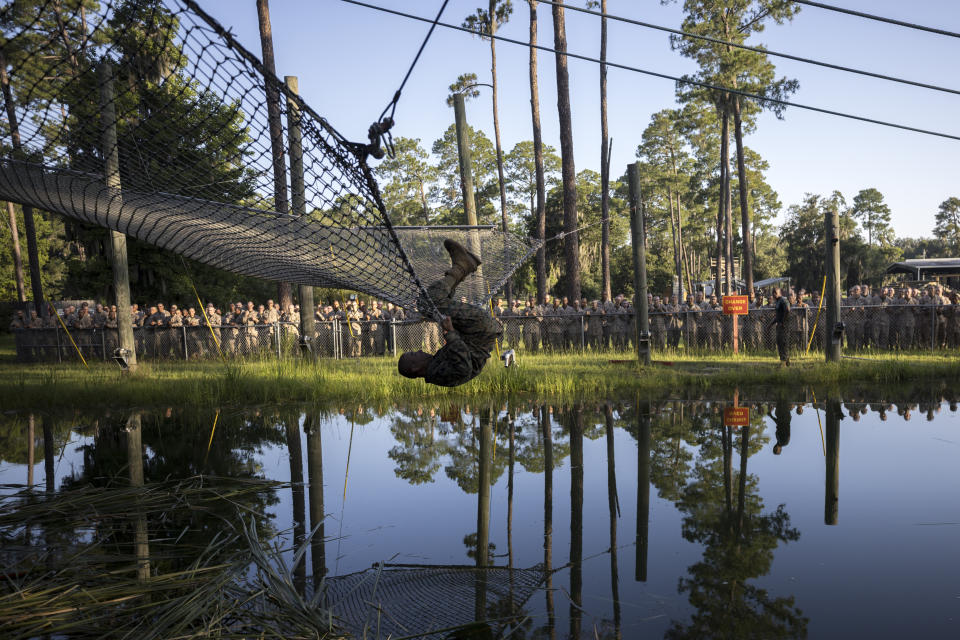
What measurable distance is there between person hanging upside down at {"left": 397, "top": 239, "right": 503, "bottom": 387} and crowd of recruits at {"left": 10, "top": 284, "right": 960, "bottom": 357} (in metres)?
8.86

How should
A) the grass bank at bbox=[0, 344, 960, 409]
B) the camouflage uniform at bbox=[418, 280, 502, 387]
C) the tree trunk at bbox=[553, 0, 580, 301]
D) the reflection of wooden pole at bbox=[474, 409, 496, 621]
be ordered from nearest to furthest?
the reflection of wooden pole at bbox=[474, 409, 496, 621]
the camouflage uniform at bbox=[418, 280, 502, 387]
the grass bank at bbox=[0, 344, 960, 409]
the tree trunk at bbox=[553, 0, 580, 301]

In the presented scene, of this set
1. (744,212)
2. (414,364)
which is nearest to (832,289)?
(414,364)

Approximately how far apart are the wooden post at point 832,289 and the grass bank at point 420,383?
320 mm

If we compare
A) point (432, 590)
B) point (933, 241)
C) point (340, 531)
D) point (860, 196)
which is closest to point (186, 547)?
point (340, 531)

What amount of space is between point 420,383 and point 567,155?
10309mm

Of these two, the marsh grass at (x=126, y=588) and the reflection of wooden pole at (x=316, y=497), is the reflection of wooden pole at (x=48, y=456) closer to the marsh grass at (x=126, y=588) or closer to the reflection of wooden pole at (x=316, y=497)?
the marsh grass at (x=126, y=588)

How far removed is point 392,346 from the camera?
14.5m

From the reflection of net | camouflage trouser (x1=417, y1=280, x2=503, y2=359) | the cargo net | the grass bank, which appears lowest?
the reflection of net

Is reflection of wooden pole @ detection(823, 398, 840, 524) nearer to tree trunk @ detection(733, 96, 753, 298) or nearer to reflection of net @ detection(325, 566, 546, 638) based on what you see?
reflection of net @ detection(325, 566, 546, 638)

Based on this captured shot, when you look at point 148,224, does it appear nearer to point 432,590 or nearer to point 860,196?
point 432,590

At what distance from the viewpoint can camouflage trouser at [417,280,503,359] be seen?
4504 mm

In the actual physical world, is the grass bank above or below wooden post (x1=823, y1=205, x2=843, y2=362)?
below

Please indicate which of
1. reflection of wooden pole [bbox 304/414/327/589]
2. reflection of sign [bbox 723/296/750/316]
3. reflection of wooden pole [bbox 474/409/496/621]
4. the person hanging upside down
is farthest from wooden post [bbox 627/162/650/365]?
the person hanging upside down

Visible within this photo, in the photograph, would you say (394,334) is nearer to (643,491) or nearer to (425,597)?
(643,491)
